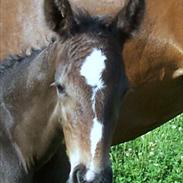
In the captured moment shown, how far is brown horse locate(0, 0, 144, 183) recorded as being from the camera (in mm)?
5402

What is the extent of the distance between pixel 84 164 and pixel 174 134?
4417mm

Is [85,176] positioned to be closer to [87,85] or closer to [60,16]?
[87,85]

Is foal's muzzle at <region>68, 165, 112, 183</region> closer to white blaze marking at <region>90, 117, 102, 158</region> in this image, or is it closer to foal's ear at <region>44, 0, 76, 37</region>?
white blaze marking at <region>90, 117, 102, 158</region>

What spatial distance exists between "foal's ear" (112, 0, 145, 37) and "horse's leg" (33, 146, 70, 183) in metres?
0.79

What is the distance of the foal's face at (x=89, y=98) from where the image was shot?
17.7 ft

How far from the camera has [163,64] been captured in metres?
6.94

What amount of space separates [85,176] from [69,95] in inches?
17.4

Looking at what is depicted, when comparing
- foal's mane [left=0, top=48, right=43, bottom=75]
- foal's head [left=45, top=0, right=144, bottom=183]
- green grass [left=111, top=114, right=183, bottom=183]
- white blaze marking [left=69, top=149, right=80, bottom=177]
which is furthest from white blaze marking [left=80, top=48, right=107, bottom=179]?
green grass [left=111, top=114, right=183, bottom=183]

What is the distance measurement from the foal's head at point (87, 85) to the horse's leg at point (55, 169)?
466 millimetres

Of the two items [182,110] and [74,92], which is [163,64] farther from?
[74,92]

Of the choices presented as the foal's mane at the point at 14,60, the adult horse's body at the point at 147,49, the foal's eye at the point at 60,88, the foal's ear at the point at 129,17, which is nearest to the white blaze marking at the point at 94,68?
the foal's eye at the point at 60,88

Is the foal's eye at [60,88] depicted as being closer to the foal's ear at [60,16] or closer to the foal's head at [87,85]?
the foal's head at [87,85]

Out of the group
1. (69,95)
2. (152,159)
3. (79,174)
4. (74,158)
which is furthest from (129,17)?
(152,159)

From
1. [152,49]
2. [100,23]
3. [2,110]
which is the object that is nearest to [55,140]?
[2,110]
